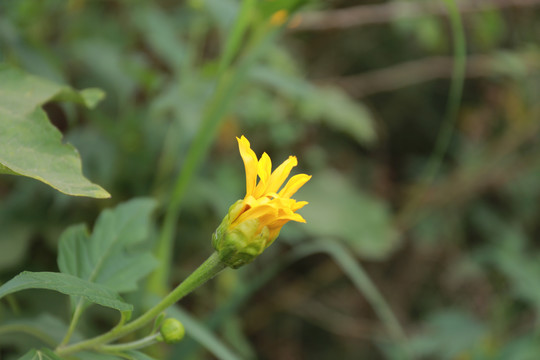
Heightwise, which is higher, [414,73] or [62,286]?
[414,73]

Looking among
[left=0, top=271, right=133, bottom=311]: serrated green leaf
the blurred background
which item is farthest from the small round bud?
the blurred background

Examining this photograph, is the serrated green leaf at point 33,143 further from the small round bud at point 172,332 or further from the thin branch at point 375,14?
the thin branch at point 375,14

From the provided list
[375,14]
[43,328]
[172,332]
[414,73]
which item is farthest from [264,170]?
[414,73]

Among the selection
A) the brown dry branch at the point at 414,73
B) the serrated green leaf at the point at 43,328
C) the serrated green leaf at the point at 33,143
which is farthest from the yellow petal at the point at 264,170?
the brown dry branch at the point at 414,73

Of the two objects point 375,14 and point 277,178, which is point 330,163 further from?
point 277,178

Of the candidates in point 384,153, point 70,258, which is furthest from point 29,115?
point 384,153

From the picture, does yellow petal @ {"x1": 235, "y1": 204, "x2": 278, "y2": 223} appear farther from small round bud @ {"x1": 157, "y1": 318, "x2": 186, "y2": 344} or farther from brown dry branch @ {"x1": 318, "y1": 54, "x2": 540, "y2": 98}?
brown dry branch @ {"x1": 318, "y1": 54, "x2": 540, "y2": 98}
